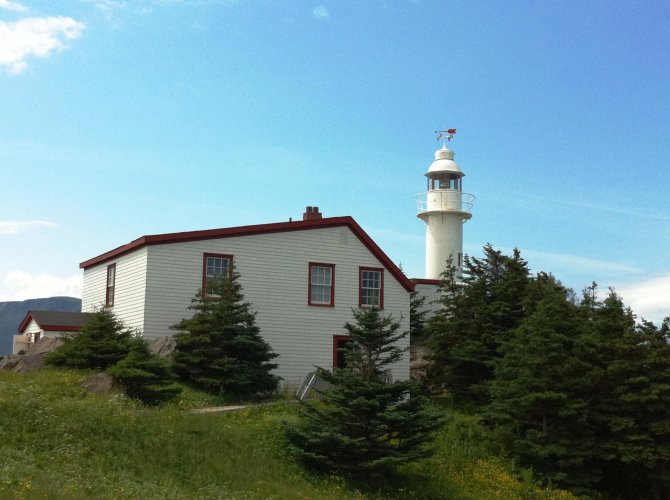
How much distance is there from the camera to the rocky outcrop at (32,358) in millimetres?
26781

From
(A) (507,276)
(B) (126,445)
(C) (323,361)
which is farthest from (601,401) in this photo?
(B) (126,445)

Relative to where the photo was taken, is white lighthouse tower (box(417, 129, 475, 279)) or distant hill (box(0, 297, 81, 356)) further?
distant hill (box(0, 297, 81, 356))

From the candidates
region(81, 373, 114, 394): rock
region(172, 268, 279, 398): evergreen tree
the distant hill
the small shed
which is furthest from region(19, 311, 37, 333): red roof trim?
the distant hill

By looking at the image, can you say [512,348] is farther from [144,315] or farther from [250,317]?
[144,315]

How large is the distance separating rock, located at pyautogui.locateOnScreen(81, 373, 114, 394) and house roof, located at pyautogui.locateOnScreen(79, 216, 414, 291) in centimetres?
662

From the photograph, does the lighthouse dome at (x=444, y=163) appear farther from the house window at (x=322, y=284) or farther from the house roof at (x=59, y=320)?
the house roof at (x=59, y=320)

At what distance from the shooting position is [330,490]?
18828mm

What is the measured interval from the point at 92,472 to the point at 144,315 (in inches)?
508

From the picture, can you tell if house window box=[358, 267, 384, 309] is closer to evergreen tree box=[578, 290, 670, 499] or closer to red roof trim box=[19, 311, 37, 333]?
evergreen tree box=[578, 290, 670, 499]

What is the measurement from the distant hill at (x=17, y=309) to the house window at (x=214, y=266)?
391 ft

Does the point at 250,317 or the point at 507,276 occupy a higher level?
the point at 507,276

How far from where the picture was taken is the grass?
15.3 m

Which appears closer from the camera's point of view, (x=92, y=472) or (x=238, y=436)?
(x=92, y=472)

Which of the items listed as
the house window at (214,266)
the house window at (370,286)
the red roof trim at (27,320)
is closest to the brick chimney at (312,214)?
the house window at (370,286)
